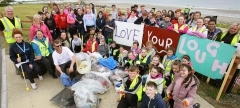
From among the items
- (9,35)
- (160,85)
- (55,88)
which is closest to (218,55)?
(160,85)

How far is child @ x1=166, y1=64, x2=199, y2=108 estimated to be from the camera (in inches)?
109

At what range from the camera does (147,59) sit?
4770mm

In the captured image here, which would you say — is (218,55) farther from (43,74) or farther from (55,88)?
(43,74)

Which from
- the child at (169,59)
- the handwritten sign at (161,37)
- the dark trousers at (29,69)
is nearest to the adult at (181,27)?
the handwritten sign at (161,37)

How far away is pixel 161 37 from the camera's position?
538 cm

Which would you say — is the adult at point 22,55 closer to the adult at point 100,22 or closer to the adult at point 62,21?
the adult at point 62,21

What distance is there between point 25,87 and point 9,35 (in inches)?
72.3

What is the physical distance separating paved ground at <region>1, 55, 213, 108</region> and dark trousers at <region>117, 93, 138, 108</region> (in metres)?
0.30

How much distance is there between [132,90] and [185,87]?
108cm

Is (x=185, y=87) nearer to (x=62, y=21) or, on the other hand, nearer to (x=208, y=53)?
(x=208, y=53)

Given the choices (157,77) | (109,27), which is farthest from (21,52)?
(157,77)

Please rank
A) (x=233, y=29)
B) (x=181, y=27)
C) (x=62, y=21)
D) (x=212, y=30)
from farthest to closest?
1. (x=62, y=21)
2. (x=181, y=27)
3. (x=212, y=30)
4. (x=233, y=29)

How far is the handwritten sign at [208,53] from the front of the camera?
12.5 ft

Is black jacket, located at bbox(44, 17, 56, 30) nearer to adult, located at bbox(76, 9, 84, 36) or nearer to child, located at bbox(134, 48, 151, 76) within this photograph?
adult, located at bbox(76, 9, 84, 36)
